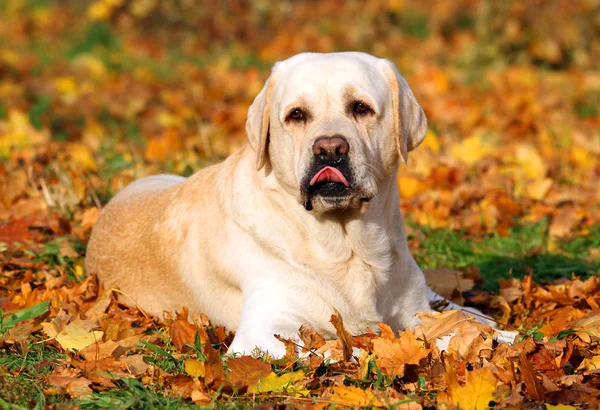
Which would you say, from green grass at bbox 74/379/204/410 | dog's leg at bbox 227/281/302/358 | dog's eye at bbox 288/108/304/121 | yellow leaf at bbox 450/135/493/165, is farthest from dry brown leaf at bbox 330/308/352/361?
yellow leaf at bbox 450/135/493/165

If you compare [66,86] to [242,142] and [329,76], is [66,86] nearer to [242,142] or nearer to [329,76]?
[242,142]

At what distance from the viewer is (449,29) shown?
1323cm

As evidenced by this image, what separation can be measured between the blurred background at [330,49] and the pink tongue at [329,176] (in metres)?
1.82

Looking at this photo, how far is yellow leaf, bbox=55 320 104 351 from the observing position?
12.1ft

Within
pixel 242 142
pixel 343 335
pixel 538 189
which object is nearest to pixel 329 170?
pixel 343 335

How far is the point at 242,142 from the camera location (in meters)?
7.99

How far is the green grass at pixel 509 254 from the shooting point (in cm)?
500

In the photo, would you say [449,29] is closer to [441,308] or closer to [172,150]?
[172,150]

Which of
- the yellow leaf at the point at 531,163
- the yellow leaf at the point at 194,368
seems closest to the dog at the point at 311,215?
the yellow leaf at the point at 194,368

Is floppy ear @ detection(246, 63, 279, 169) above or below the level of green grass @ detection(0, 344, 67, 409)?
above

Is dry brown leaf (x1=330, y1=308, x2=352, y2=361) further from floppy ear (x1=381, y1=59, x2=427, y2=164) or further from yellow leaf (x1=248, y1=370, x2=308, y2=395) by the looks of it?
floppy ear (x1=381, y1=59, x2=427, y2=164)

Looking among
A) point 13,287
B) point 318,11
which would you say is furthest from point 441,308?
point 318,11

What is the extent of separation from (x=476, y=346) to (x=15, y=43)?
10.9m

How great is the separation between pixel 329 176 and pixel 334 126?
0.23 metres
